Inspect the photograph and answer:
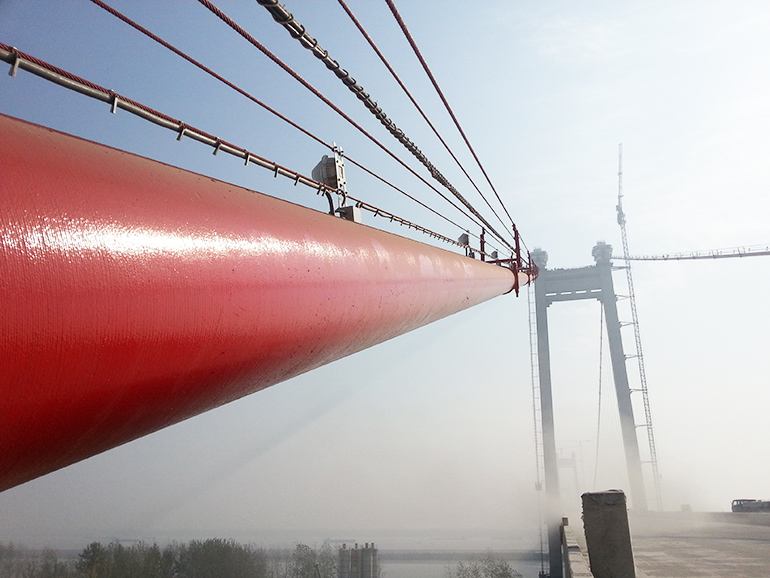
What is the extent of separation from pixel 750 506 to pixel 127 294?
31.5m

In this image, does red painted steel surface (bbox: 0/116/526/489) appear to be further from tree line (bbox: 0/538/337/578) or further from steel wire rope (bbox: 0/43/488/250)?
tree line (bbox: 0/538/337/578)

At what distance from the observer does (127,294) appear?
1.07 m

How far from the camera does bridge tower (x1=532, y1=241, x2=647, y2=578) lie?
3938 centimetres

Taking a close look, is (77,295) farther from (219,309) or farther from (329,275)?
(329,275)

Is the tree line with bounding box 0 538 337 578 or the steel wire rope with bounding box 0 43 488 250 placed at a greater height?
the steel wire rope with bounding box 0 43 488 250

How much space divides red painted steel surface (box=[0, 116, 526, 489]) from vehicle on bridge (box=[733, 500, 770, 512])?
28760mm

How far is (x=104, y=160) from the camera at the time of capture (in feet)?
3.87

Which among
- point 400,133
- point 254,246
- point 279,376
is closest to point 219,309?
point 254,246

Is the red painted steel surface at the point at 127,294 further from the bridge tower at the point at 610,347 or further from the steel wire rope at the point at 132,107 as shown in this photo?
the bridge tower at the point at 610,347

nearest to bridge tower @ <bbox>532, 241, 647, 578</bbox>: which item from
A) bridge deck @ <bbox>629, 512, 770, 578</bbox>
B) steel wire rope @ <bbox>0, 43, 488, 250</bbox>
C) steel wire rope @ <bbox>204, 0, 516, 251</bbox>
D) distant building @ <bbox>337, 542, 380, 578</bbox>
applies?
distant building @ <bbox>337, 542, 380, 578</bbox>

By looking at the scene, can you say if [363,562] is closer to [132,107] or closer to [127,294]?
[132,107]

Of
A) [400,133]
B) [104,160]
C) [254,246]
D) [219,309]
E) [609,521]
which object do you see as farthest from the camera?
[609,521]

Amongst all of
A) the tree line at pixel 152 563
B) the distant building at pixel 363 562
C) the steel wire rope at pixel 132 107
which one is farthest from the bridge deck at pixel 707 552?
the tree line at pixel 152 563

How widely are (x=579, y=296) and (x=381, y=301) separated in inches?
1700
